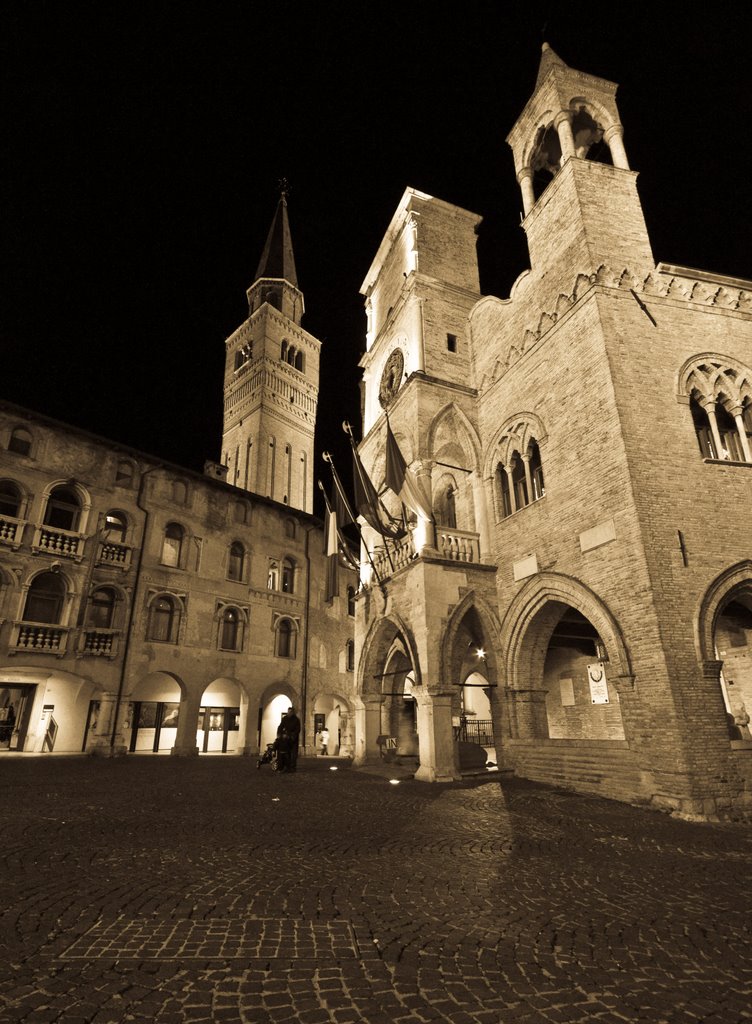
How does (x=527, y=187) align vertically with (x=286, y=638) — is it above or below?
above

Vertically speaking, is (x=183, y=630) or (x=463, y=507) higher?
(x=463, y=507)

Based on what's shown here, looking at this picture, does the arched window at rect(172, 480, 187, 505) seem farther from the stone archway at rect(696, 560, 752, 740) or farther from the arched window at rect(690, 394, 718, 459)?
the stone archway at rect(696, 560, 752, 740)

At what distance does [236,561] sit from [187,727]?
7.21 m

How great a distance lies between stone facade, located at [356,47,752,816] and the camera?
1005cm

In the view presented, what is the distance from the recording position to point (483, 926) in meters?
4.06

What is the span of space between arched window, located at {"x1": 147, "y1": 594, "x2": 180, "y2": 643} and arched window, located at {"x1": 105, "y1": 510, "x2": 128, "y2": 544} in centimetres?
280

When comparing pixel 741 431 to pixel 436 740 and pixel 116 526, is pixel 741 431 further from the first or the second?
pixel 116 526

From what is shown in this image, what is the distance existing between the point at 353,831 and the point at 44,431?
18.9 metres

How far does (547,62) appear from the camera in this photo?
1633cm

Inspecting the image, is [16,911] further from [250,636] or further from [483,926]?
[250,636]

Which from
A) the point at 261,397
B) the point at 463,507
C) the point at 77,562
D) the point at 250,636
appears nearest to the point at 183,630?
the point at 250,636

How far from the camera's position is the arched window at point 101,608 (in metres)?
19.8

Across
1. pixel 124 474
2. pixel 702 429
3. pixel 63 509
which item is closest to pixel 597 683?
pixel 702 429

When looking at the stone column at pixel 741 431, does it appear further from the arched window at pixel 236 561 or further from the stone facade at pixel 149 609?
the arched window at pixel 236 561
